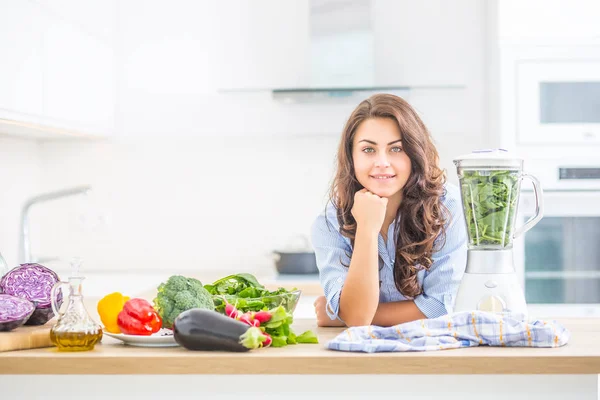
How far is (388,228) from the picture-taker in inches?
85.1

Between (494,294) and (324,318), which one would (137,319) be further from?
(494,294)

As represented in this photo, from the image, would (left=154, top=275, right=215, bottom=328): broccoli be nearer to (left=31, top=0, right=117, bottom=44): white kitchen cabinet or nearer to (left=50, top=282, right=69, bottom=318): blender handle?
(left=50, top=282, right=69, bottom=318): blender handle

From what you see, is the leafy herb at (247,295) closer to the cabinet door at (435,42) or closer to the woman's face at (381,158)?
→ the woman's face at (381,158)

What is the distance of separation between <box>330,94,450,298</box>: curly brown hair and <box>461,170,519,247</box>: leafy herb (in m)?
0.34

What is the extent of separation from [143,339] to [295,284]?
187 cm

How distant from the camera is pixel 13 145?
3781 millimetres

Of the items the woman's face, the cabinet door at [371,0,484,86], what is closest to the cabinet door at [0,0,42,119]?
the woman's face

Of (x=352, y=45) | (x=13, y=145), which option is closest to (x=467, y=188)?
(x=352, y=45)

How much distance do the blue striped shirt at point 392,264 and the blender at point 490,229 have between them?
0.29 meters

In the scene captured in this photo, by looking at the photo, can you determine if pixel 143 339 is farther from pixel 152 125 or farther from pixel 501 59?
pixel 152 125

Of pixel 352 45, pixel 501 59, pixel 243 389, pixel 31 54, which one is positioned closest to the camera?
pixel 243 389

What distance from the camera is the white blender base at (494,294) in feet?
5.43

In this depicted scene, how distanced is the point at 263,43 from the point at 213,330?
266 cm

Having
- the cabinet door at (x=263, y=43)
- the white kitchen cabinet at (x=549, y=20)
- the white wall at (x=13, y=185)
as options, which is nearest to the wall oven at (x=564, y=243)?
the white kitchen cabinet at (x=549, y=20)
